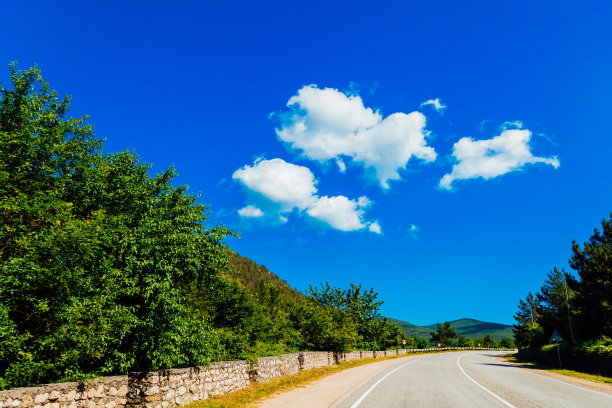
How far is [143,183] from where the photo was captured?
13.2m

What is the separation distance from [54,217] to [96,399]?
439 centimetres

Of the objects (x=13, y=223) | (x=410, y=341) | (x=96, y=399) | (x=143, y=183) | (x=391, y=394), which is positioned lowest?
(x=410, y=341)

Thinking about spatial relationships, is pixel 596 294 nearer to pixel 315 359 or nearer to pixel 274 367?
pixel 315 359

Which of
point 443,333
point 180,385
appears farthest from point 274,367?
point 443,333

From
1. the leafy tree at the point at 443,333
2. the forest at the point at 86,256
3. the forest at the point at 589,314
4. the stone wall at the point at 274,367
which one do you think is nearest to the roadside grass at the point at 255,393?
the stone wall at the point at 274,367

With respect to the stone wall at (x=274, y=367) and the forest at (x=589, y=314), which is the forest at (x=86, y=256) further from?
the forest at (x=589, y=314)

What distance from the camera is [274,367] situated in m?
17.3

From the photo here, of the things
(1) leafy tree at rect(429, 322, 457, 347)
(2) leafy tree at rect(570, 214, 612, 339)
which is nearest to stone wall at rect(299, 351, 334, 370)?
(2) leafy tree at rect(570, 214, 612, 339)

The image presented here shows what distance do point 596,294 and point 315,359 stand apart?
67.0ft

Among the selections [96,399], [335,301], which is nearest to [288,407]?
[96,399]

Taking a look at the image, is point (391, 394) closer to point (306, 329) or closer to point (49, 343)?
point (49, 343)

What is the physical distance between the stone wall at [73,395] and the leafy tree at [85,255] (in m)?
0.39

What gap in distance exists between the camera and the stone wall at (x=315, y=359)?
2152 centimetres

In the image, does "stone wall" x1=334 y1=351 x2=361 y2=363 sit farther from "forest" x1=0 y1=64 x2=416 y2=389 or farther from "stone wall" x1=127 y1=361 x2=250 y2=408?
"stone wall" x1=127 y1=361 x2=250 y2=408
